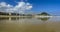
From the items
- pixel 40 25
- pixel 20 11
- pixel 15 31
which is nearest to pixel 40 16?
pixel 40 25

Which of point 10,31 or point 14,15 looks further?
point 14,15

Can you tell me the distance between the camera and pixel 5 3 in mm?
3104

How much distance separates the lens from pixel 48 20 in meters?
3.27

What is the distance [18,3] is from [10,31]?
68 centimetres

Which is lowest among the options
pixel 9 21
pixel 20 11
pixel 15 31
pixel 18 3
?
pixel 15 31

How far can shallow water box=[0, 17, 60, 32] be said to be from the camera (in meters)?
2.96

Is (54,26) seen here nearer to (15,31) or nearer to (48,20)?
(48,20)

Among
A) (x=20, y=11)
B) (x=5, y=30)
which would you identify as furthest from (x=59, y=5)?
(x=5, y=30)

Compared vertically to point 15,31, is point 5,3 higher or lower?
higher

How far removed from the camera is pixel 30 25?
10.2 feet

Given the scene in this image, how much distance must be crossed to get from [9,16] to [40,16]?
2.47 ft

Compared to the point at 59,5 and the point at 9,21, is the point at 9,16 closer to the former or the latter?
the point at 9,21

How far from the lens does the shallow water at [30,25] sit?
2.96 meters

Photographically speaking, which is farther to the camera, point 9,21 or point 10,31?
point 9,21
